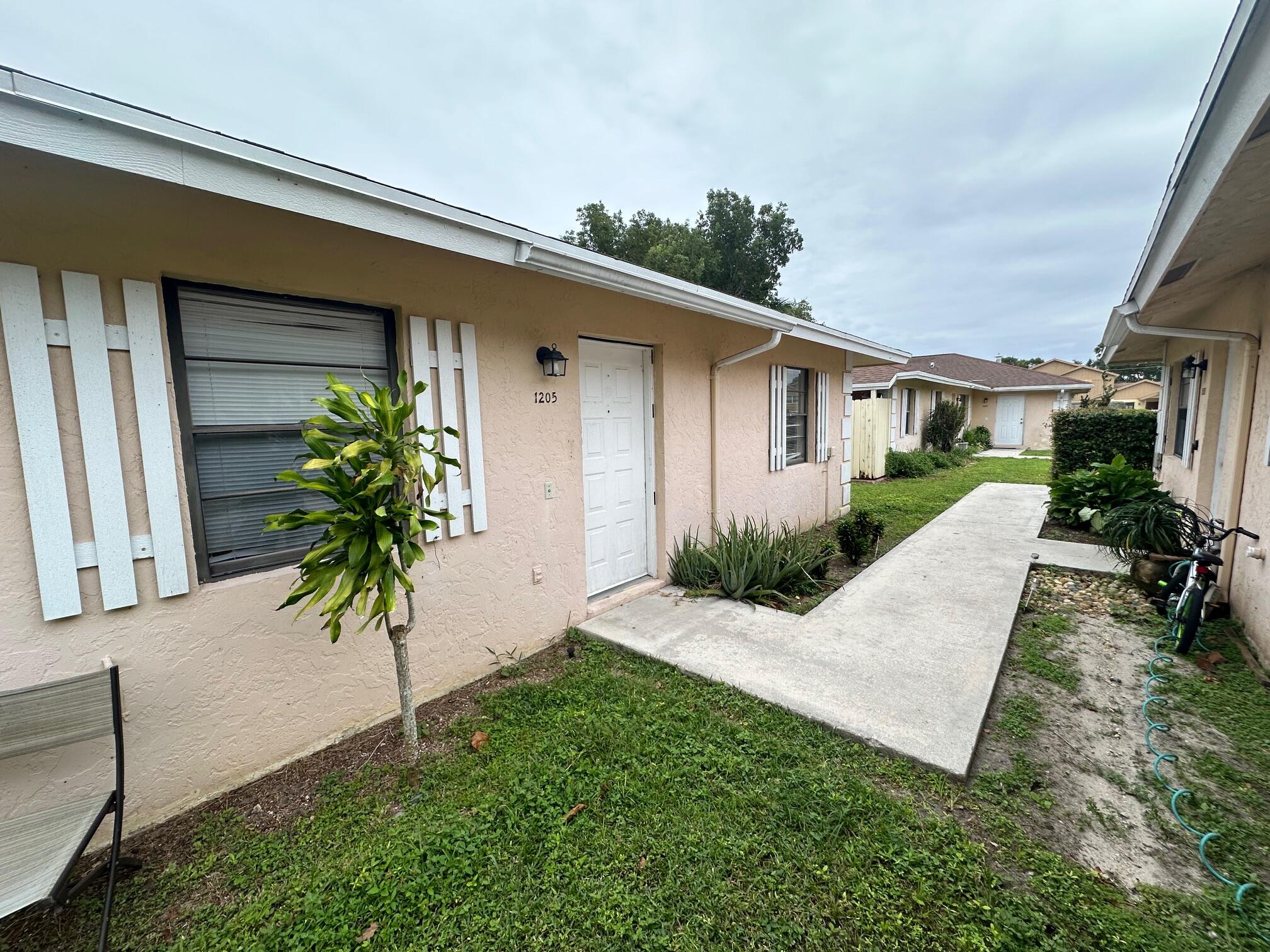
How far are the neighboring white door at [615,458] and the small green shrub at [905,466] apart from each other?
1108cm

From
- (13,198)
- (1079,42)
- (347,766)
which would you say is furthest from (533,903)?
(1079,42)

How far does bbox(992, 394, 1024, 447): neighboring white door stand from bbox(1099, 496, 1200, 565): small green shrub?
20.1 meters

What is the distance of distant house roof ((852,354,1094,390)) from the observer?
15398mm

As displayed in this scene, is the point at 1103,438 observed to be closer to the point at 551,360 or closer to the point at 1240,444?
the point at 1240,444

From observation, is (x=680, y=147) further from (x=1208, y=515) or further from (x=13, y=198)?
(x=13, y=198)

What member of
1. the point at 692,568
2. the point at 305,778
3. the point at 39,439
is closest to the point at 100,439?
the point at 39,439

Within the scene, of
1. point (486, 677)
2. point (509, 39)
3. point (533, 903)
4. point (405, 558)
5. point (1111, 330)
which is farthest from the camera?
point (509, 39)

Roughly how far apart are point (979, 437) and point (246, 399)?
24.7m

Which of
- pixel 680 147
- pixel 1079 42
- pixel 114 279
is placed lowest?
pixel 114 279

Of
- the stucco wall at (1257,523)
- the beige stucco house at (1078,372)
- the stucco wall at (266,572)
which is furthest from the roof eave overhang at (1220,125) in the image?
the beige stucco house at (1078,372)

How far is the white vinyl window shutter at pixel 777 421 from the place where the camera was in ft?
21.5

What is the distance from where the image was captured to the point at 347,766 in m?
2.61

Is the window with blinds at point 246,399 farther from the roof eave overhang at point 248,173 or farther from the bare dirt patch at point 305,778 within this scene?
the bare dirt patch at point 305,778

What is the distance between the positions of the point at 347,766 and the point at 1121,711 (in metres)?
4.51
